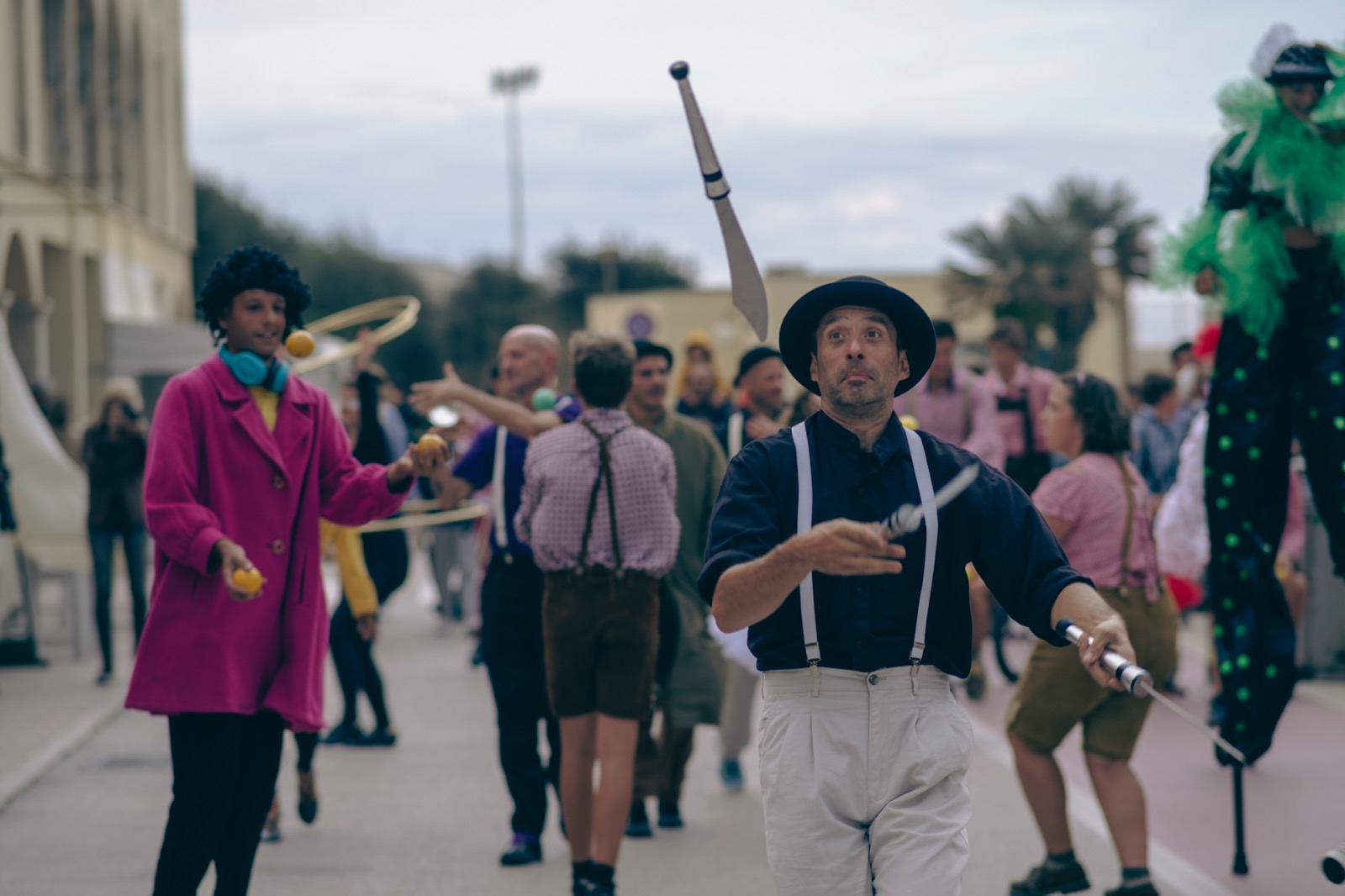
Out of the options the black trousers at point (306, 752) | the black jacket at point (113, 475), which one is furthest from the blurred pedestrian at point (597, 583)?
the black jacket at point (113, 475)

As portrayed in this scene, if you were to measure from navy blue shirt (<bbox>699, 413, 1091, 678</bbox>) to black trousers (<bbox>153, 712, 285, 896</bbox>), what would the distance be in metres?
1.74

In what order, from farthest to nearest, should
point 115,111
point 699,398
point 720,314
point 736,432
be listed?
point 720,314, point 115,111, point 699,398, point 736,432

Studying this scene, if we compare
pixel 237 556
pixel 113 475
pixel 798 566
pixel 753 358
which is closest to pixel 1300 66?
pixel 753 358

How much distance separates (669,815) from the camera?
274 inches

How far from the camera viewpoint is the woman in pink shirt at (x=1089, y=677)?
5.41m

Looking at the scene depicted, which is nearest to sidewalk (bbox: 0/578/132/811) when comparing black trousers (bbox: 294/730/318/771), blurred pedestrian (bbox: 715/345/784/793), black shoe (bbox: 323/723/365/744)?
black shoe (bbox: 323/723/365/744)

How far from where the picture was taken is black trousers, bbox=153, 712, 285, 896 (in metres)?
4.32

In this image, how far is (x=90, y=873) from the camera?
6074mm

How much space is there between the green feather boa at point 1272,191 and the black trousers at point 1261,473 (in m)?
0.08

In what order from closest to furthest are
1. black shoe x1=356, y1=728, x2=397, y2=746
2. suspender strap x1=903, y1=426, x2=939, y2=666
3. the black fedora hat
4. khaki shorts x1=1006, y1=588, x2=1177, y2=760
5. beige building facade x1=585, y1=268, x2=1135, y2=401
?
suspender strap x1=903, y1=426, x2=939, y2=666 → the black fedora hat → khaki shorts x1=1006, y1=588, x2=1177, y2=760 → black shoe x1=356, y1=728, x2=397, y2=746 → beige building facade x1=585, y1=268, x2=1135, y2=401

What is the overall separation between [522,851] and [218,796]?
208 cm

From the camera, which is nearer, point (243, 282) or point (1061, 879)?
point (243, 282)

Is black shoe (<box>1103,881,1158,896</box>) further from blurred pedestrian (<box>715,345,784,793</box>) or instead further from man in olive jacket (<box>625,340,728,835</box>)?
blurred pedestrian (<box>715,345,784,793</box>)

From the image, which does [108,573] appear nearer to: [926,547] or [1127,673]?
[926,547]
